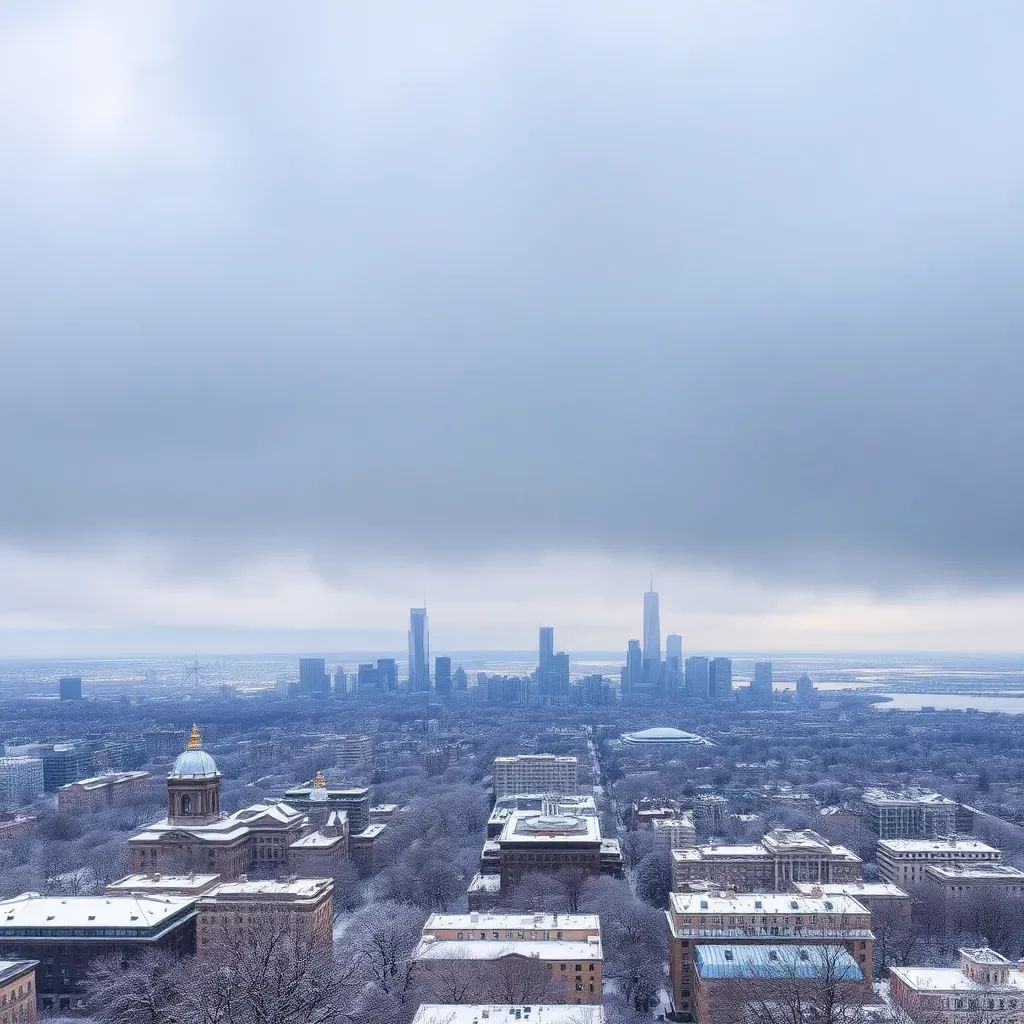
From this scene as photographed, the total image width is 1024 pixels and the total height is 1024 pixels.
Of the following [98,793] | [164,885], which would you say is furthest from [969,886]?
[98,793]

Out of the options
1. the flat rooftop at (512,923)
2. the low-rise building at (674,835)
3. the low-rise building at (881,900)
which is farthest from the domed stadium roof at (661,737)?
the flat rooftop at (512,923)

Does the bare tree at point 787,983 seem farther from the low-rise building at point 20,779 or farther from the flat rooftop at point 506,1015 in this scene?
the low-rise building at point 20,779

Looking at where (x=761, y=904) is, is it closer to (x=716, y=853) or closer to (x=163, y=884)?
(x=716, y=853)

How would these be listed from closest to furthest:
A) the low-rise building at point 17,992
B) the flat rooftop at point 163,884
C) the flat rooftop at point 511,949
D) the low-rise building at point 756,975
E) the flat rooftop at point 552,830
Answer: the low-rise building at point 756,975 < the low-rise building at point 17,992 < the flat rooftop at point 511,949 < the flat rooftop at point 163,884 < the flat rooftop at point 552,830

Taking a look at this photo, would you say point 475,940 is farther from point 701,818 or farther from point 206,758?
point 701,818

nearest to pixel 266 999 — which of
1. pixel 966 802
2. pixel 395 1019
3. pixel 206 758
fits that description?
pixel 395 1019

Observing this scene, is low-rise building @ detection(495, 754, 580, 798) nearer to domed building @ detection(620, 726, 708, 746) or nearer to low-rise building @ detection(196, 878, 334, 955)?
domed building @ detection(620, 726, 708, 746)
